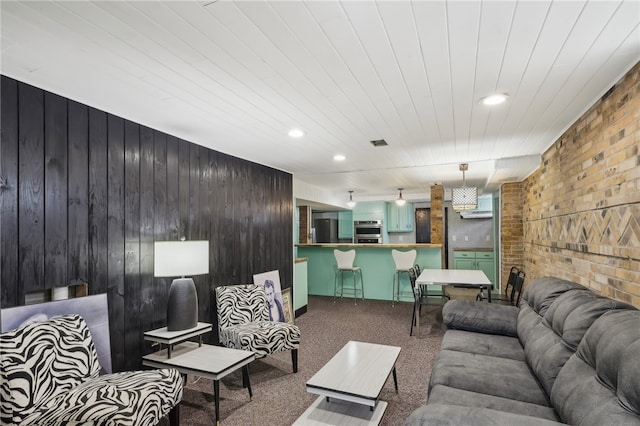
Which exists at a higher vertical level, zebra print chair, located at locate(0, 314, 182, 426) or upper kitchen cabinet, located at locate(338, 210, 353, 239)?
upper kitchen cabinet, located at locate(338, 210, 353, 239)

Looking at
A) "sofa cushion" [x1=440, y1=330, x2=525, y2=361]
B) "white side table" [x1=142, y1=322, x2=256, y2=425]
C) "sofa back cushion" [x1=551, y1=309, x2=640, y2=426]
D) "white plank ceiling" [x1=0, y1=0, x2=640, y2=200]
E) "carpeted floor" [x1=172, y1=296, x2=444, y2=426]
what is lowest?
"carpeted floor" [x1=172, y1=296, x2=444, y2=426]

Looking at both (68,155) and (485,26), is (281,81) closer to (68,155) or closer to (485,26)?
(485,26)

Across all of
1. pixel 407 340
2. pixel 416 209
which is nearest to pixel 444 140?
pixel 407 340

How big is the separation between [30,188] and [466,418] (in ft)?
8.84

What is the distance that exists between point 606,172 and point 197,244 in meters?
3.08

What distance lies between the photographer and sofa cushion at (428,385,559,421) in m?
1.59

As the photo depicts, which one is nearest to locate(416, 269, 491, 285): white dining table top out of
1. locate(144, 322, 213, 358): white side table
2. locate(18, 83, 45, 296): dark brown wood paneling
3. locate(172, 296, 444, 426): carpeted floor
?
locate(172, 296, 444, 426): carpeted floor

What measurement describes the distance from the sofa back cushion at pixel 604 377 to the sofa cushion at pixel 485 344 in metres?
0.78

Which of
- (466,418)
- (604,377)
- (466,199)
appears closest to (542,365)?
(604,377)

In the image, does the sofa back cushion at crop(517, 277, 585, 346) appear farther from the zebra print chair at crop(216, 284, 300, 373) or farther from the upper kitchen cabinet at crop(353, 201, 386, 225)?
the upper kitchen cabinet at crop(353, 201, 386, 225)

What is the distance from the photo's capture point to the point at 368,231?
29.7 feet

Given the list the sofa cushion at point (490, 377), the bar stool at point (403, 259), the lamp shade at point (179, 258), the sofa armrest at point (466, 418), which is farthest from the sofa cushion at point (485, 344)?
the bar stool at point (403, 259)

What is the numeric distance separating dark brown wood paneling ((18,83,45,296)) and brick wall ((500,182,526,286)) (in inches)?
242

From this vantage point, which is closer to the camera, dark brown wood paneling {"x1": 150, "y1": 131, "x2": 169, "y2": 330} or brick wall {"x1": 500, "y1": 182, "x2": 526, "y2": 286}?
dark brown wood paneling {"x1": 150, "y1": 131, "x2": 169, "y2": 330}
